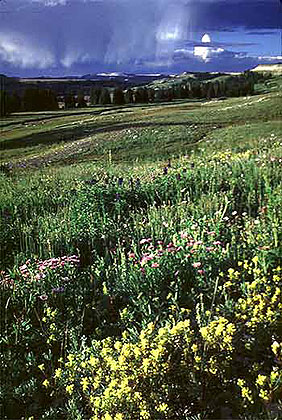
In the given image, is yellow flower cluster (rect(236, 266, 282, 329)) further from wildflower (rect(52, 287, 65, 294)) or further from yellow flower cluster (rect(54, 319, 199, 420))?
wildflower (rect(52, 287, 65, 294))

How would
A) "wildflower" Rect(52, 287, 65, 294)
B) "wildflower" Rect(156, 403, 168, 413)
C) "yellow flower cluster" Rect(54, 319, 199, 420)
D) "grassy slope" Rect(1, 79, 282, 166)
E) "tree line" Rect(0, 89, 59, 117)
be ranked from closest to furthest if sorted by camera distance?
"wildflower" Rect(156, 403, 168, 413) → "yellow flower cluster" Rect(54, 319, 199, 420) → "wildflower" Rect(52, 287, 65, 294) → "grassy slope" Rect(1, 79, 282, 166) → "tree line" Rect(0, 89, 59, 117)

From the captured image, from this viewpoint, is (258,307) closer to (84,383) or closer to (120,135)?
(84,383)

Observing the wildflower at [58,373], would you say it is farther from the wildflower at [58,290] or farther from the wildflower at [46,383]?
the wildflower at [58,290]

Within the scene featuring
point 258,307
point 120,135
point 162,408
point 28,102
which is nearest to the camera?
point 162,408

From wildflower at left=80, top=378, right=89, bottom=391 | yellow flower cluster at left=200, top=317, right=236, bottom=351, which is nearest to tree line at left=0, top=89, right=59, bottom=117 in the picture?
wildflower at left=80, top=378, right=89, bottom=391

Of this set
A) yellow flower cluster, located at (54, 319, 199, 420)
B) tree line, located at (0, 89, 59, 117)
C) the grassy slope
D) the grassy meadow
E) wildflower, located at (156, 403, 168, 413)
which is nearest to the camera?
wildflower, located at (156, 403, 168, 413)

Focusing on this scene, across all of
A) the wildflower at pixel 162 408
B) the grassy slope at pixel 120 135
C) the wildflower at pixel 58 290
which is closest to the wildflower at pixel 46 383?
the wildflower at pixel 162 408

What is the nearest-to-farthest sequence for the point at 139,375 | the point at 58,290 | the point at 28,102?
the point at 139,375 → the point at 58,290 → the point at 28,102

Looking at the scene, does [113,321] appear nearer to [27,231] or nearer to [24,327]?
[24,327]

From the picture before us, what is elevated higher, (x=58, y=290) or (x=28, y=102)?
(x=28, y=102)

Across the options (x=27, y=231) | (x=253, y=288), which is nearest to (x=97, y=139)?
(x=27, y=231)

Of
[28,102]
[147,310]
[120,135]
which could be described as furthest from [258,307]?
[28,102]

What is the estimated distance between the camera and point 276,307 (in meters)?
3.38

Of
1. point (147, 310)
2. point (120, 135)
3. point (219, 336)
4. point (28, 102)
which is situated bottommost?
point (147, 310)
